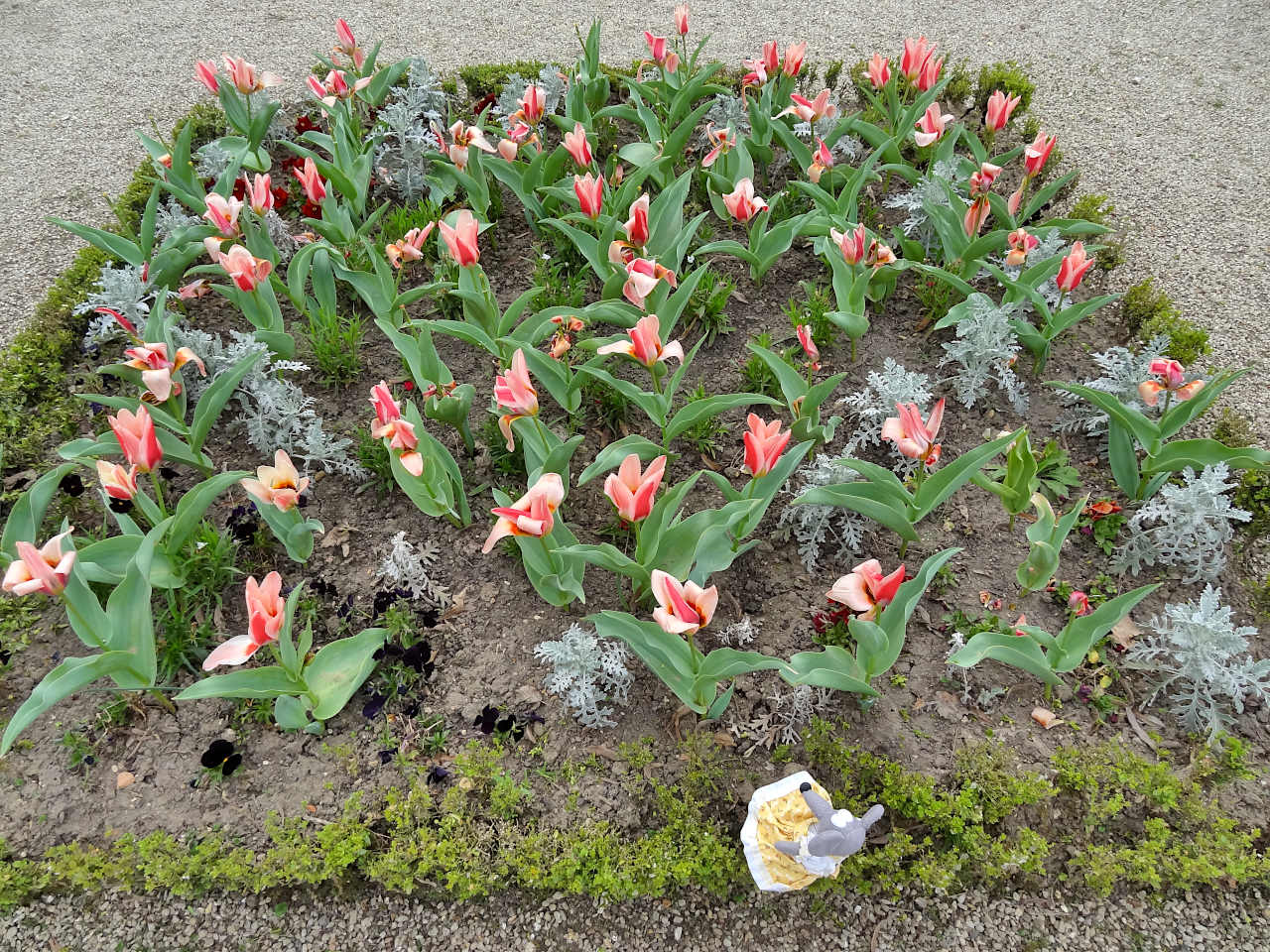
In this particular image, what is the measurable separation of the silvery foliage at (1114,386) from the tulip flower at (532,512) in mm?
2006

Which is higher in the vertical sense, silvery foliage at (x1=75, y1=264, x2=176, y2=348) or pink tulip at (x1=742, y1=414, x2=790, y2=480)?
pink tulip at (x1=742, y1=414, x2=790, y2=480)

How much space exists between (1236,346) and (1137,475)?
3.79 ft

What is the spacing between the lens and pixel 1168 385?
2.79 metres

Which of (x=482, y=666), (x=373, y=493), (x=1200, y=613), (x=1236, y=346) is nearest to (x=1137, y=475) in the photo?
(x=1200, y=613)

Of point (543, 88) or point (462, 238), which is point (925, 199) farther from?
point (543, 88)

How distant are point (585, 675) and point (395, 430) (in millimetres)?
885

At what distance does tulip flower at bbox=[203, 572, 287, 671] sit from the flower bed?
15 mm

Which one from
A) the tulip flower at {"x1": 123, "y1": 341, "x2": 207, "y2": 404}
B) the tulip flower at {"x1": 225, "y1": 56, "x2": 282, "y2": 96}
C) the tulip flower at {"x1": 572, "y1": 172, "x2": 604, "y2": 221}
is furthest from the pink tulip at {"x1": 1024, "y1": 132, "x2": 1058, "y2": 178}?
the tulip flower at {"x1": 225, "y1": 56, "x2": 282, "y2": 96}

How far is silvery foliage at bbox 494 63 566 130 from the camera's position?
473cm

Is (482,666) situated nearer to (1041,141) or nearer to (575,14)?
(1041,141)

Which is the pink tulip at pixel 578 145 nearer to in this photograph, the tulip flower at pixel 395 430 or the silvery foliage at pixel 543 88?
the silvery foliage at pixel 543 88

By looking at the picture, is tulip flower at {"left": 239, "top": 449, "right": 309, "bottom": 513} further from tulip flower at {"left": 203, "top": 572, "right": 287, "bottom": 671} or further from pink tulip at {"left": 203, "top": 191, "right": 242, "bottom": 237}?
pink tulip at {"left": 203, "top": 191, "right": 242, "bottom": 237}

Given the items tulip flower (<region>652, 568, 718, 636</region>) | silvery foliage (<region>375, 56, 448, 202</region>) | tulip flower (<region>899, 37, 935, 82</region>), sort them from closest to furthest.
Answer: tulip flower (<region>652, 568, 718, 636</region>), tulip flower (<region>899, 37, 935, 82</region>), silvery foliage (<region>375, 56, 448, 202</region>)

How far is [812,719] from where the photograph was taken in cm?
246
